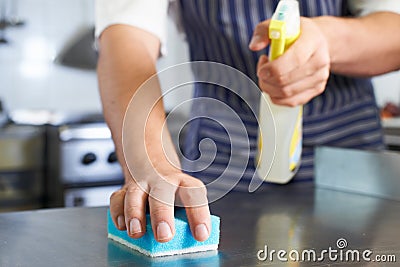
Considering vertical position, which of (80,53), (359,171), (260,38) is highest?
(260,38)

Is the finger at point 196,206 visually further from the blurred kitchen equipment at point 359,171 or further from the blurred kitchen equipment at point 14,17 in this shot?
the blurred kitchen equipment at point 14,17

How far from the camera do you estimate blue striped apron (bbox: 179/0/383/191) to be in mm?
1060

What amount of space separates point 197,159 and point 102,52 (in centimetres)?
22

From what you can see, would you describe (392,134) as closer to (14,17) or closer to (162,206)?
(14,17)

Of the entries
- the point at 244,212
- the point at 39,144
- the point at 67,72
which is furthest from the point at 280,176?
the point at 67,72

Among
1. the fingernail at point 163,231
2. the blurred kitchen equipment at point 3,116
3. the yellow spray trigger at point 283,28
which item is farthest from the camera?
the blurred kitchen equipment at point 3,116

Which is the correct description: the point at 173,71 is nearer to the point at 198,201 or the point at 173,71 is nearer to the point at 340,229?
the point at 198,201

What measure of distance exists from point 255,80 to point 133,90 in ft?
0.97

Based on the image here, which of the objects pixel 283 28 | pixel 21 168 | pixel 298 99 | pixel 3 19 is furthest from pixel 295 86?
pixel 3 19

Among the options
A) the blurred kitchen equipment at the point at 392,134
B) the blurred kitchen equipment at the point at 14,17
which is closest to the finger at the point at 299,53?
the blurred kitchen equipment at the point at 392,134

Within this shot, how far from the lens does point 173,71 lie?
1.98 ft

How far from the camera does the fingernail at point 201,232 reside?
0.61 meters

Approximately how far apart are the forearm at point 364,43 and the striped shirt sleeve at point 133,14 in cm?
24

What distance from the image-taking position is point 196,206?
625 millimetres
